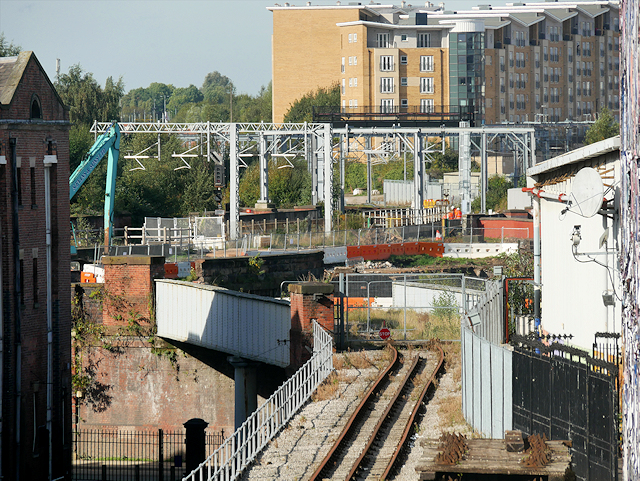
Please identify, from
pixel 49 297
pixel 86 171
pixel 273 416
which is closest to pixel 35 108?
pixel 49 297

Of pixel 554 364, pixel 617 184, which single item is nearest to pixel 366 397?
pixel 554 364

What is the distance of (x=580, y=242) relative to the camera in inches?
688

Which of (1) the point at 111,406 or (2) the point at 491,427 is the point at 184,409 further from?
(2) the point at 491,427

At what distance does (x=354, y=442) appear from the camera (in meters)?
14.4

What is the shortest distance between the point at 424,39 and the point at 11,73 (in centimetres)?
8989

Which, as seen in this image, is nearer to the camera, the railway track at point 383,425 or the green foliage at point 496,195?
the railway track at point 383,425

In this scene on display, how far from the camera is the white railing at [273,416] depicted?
42.2 ft

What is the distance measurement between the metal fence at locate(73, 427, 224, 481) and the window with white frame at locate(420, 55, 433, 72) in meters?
87.2

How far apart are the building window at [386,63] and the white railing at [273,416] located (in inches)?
3519

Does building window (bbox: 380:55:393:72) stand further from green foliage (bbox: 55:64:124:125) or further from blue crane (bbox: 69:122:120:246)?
blue crane (bbox: 69:122:120:246)

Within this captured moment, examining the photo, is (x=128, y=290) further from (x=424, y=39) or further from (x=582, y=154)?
(x=424, y=39)

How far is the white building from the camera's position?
1528 centimetres

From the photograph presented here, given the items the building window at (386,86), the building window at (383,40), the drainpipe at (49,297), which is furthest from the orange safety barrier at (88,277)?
the building window at (383,40)

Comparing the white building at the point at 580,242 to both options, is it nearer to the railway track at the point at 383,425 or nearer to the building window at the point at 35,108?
the railway track at the point at 383,425
